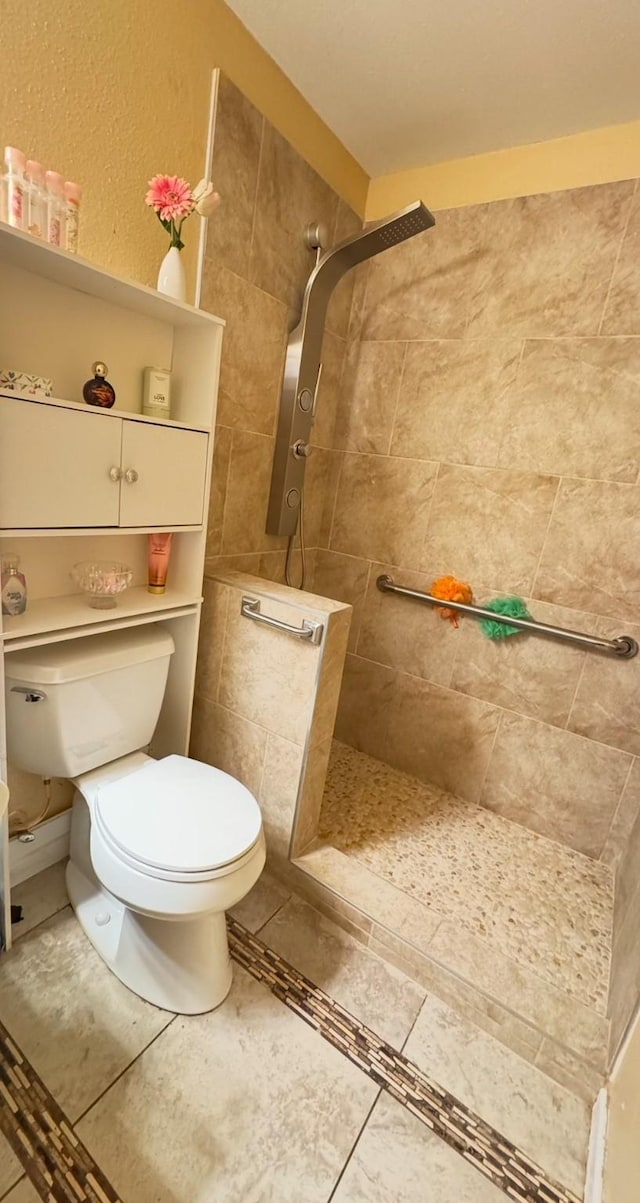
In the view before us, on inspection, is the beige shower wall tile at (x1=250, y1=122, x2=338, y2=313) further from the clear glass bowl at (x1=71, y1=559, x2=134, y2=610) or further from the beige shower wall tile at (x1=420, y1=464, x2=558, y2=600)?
the clear glass bowl at (x1=71, y1=559, x2=134, y2=610)

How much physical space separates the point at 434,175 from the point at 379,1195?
8.97 feet

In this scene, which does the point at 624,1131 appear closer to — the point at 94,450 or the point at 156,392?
the point at 94,450

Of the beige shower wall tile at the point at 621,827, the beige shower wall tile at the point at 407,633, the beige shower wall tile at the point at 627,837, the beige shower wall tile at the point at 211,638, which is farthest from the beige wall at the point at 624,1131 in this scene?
the beige shower wall tile at the point at 211,638

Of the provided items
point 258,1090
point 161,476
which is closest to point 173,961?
point 258,1090

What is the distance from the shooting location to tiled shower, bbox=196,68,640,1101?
4.36 feet

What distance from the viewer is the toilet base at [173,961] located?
3.63 ft

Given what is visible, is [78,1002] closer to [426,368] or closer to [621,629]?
[621,629]

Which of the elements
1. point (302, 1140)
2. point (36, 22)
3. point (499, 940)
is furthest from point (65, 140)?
point (499, 940)

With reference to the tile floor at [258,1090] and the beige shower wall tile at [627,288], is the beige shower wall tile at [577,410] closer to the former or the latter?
the beige shower wall tile at [627,288]

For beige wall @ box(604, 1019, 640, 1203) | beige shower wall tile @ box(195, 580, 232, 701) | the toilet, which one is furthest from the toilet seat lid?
beige wall @ box(604, 1019, 640, 1203)

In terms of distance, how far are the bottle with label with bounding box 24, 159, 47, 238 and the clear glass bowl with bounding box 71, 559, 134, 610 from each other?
0.69 metres

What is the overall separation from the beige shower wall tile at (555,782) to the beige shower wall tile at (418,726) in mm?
70

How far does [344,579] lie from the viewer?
212cm

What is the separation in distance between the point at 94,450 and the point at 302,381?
2.87ft
